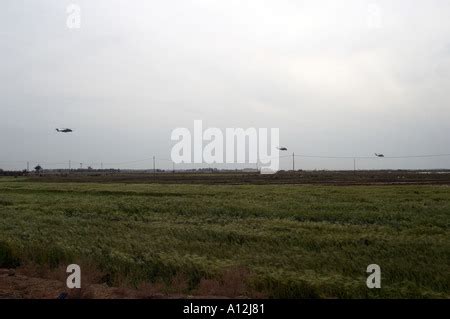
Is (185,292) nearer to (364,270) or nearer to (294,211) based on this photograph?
(364,270)

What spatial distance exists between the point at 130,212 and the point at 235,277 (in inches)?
661

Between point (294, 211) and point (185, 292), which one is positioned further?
point (294, 211)

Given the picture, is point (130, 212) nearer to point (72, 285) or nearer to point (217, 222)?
point (217, 222)

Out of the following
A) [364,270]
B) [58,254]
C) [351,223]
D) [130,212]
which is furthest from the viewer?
[130,212]

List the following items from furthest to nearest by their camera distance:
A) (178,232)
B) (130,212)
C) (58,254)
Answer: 1. (130,212)
2. (178,232)
3. (58,254)

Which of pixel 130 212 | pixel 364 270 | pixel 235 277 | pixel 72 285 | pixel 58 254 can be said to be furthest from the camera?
pixel 130 212

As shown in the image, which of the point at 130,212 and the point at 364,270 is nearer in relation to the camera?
the point at 364,270

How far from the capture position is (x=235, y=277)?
9664 mm

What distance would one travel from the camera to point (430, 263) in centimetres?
1080

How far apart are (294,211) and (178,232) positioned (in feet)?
28.2

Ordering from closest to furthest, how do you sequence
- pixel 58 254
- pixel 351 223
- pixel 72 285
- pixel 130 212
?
pixel 72 285 < pixel 58 254 < pixel 351 223 < pixel 130 212

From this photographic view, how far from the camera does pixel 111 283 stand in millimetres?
10031
